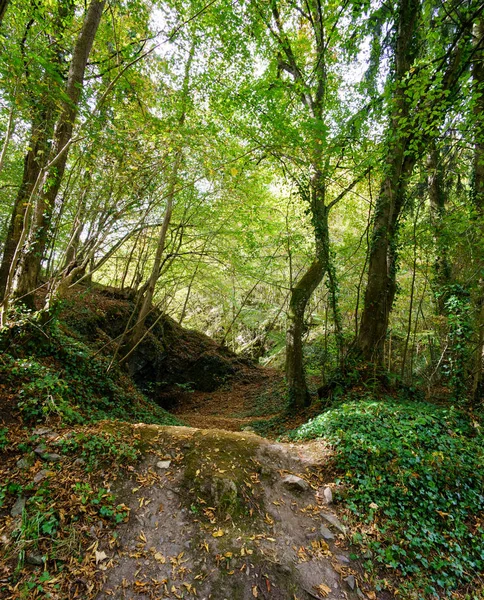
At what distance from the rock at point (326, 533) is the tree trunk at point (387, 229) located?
3883 millimetres

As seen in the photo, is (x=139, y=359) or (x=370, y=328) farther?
(x=139, y=359)

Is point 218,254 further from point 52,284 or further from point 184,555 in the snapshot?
point 184,555

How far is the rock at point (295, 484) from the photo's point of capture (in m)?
3.53

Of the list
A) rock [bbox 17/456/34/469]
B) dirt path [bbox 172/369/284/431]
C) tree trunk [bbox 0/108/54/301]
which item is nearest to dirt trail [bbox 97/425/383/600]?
rock [bbox 17/456/34/469]

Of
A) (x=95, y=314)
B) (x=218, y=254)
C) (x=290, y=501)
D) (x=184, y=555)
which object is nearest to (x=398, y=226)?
(x=218, y=254)

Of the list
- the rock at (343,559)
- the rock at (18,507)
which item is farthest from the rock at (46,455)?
the rock at (343,559)

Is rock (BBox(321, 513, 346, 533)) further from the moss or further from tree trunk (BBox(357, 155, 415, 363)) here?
tree trunk (BBox(357, 155, 415, 363))

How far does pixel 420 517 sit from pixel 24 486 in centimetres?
422

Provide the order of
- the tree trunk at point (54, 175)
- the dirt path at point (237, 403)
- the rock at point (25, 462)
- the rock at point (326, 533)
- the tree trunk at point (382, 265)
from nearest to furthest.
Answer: the rock at point (25, 462) → the rock at point (326, 533) → the tree trunk at point (54, 175) → the tree trunk at point (382, 265) → the dirt path at point (237, 403)

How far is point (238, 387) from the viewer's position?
12.5 meters

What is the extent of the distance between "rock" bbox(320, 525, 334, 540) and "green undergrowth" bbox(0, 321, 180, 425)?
335 centimetres

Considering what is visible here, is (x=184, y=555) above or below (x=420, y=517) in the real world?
below

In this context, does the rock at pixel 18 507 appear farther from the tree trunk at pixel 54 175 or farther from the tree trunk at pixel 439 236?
the tree trunk at pixel 439 236

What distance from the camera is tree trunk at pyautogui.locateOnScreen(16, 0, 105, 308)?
4348mm
